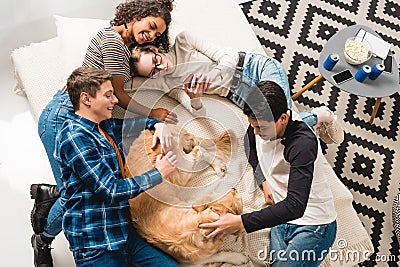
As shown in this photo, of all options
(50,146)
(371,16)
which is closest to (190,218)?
(50,146)

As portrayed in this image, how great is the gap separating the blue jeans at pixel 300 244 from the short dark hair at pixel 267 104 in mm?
404

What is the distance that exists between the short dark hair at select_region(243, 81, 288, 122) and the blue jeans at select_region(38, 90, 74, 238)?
60 centimetres

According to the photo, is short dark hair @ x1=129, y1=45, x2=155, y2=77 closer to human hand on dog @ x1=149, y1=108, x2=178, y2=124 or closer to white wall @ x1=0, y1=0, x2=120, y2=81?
human hand on dog @ x1=149, y1=108, x2=178, y2=124

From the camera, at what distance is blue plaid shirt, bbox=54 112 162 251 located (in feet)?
5.64

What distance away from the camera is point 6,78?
2.46 metres

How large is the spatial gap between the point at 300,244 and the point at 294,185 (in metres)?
0.24

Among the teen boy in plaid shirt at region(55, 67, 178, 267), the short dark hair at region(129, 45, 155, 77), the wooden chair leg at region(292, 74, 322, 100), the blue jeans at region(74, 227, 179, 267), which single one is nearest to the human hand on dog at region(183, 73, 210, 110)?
the short dark hair at region(129, 45, 155, 77)

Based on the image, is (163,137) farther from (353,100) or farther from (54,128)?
(353,100)

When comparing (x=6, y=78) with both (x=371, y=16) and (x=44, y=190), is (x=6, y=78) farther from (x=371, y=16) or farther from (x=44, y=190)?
(x=371, y=16)

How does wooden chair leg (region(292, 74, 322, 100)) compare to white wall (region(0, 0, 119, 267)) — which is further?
wooden chair leg (region(292, 74, 322, 100))

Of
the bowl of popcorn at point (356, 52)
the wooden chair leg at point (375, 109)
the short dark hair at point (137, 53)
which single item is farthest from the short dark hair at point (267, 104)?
the wooden chair leg at point (375, 109)

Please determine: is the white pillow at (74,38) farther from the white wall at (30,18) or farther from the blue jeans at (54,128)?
the white wall at (30,18)

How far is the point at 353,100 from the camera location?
263 cm

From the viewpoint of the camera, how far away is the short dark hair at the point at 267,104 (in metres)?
1.74
